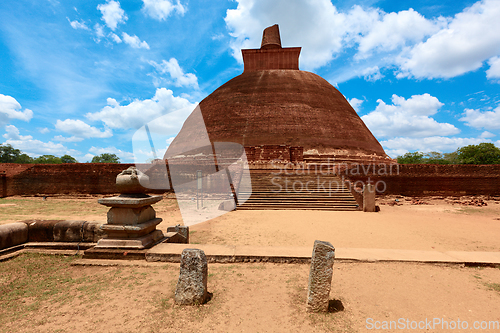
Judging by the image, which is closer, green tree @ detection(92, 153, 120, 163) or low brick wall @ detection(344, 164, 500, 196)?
low brick wall @ detection(344, 164, 500, 196)

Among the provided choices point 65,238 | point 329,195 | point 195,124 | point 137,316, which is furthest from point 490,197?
point 195,124

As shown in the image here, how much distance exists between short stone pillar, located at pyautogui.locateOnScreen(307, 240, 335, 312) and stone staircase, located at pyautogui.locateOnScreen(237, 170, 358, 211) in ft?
21.4

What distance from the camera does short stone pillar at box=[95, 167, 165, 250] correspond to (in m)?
3.06

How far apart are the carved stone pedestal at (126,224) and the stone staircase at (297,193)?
5640 mm

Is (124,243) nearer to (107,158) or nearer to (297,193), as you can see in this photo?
(297,193)

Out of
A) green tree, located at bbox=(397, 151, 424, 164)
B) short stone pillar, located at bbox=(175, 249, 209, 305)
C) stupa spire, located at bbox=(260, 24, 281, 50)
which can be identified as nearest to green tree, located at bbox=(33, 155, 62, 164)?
stupa spire, located at bbox=(260, 24, 281, 50)

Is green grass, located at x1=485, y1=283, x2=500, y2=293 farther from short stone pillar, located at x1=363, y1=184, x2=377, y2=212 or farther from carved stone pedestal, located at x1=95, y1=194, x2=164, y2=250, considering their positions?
short stone pillar, located at x1=363, y1=184, x2=377, y2=212

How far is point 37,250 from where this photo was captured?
3.27 metres

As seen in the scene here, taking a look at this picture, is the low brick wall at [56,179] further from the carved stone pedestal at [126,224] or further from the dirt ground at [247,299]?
the dirt ground at [247,299]

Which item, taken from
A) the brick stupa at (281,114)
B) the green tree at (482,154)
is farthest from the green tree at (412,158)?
the brick stupa at (281,114)

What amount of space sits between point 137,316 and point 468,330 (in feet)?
8.93

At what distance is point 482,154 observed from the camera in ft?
85.5

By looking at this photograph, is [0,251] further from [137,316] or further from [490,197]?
[490,197]

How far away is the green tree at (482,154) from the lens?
25.6m
